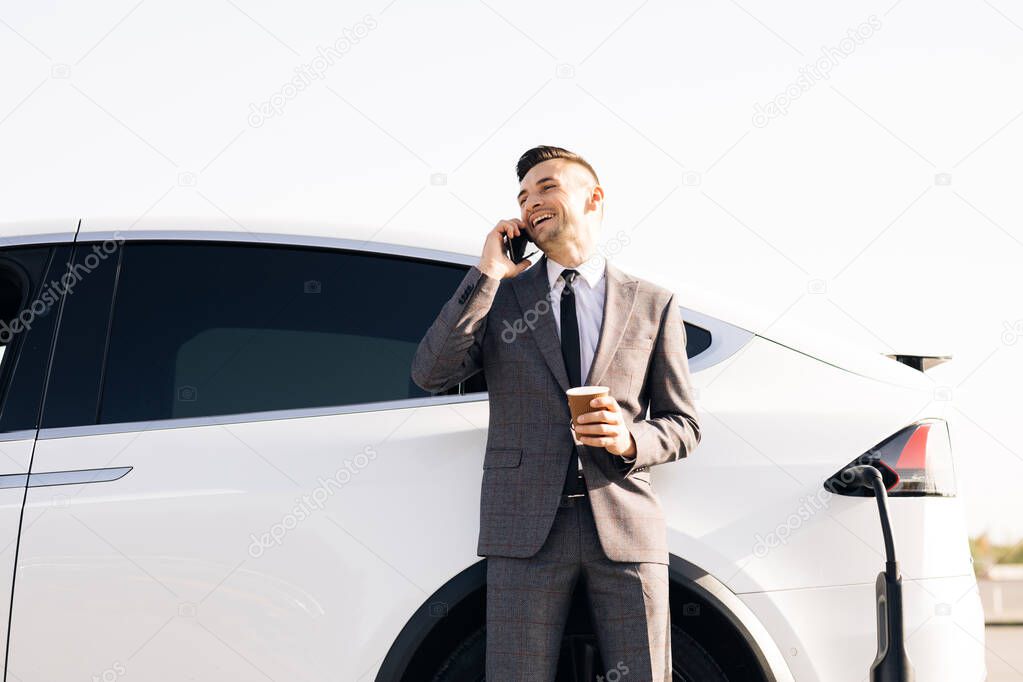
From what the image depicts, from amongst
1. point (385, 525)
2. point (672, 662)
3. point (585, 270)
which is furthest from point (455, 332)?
point (672, 662)

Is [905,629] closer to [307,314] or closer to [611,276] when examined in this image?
[611,276]

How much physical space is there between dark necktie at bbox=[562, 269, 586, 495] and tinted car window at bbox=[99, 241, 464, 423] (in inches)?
14.4

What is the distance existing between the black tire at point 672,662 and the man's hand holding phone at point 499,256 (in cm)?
91

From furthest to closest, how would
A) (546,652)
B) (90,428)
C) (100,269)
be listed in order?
(100,269), (90,428), (546,652)

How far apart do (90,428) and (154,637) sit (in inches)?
23.0

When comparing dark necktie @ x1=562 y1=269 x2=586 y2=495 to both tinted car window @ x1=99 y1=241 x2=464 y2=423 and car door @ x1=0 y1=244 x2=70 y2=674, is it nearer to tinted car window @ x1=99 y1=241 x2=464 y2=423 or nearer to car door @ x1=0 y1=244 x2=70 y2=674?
tinted car window @ x1=99 y1=241 x2=464 y2=423

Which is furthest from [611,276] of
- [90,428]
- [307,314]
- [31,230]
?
[31,230]

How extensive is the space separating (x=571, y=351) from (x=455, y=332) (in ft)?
1.01

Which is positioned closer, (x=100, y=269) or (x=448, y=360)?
(x=448, y=360)

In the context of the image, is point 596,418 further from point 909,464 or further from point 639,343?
point 909,464

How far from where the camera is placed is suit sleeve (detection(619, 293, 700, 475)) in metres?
2.11

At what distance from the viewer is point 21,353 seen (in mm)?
2582

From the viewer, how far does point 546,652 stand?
214 centimetres

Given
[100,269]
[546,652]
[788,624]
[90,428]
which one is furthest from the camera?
[100,269]
